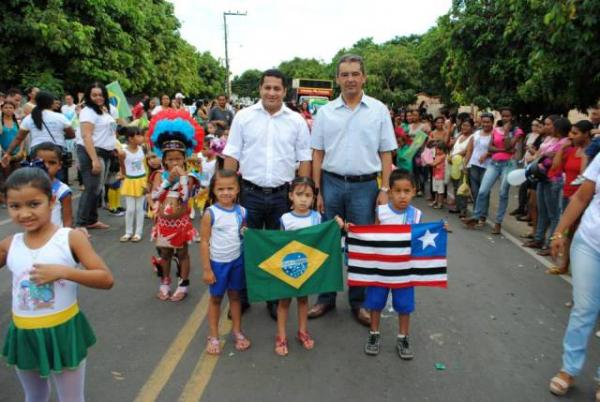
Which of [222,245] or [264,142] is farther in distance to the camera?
[264,142]

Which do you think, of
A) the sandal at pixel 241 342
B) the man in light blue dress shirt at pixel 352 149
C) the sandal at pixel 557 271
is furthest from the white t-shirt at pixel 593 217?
the sandal at pixel 557 271

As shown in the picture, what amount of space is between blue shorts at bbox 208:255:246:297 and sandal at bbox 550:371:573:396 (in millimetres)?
2350

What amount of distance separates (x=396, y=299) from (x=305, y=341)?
0.81 metres

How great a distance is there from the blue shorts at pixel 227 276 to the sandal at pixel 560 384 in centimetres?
235

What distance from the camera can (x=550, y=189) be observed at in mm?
6855

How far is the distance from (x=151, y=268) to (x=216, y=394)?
2939 mm

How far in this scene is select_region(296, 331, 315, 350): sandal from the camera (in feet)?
13.1

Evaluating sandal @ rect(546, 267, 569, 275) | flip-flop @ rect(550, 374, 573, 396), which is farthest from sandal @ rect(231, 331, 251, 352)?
sandal @ rect(546, 267, 569, 275)

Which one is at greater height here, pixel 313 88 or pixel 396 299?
pixel 313 88

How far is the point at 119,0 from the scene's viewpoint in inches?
778

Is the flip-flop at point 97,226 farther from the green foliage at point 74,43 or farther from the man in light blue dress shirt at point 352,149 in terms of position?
the green foliage at point 74,43

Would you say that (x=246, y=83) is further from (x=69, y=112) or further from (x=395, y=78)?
(x=69, y=112)

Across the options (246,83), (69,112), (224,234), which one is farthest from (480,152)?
(246,83)

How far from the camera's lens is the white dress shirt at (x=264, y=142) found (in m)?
4.20
